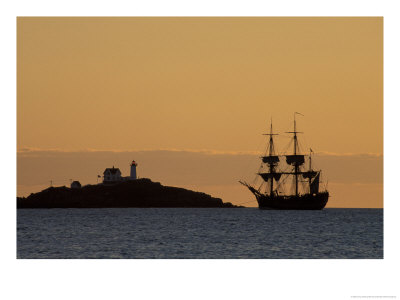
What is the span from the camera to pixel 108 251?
49.8 m

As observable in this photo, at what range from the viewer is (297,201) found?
143750 millimetres

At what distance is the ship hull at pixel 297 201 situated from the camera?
470 ft

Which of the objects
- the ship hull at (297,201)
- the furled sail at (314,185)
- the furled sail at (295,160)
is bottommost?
the ship hull at (297,201)

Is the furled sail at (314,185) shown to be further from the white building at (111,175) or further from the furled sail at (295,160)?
the white building at (111,175)

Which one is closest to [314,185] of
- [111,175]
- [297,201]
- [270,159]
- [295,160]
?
[297,201]

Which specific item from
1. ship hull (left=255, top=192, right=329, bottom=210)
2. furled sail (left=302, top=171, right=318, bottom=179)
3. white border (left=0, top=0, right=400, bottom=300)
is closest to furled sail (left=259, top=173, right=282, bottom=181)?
ship hull (left=255, top=192, right=329, bottom=210)

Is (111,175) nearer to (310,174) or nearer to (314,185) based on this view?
(310,174)
